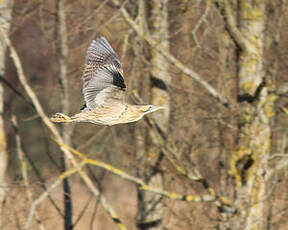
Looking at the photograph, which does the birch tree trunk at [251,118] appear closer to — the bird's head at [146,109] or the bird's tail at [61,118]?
the bird's head at [146,109]

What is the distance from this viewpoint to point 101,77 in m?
4.22

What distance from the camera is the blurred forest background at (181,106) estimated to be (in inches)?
218

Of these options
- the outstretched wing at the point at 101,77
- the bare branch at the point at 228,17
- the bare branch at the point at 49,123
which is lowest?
the bare branch at the point at 49,123

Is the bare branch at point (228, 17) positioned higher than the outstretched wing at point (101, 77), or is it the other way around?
the bare branch at point (228, 17)

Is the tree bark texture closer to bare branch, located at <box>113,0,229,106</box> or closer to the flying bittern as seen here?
bare branch, located at <box>113,0,229,106</box>

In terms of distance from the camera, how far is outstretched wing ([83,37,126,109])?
4.01 m

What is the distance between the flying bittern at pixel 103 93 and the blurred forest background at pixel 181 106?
1.14 m

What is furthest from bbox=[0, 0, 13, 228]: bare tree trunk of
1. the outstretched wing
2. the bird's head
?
the bird's head

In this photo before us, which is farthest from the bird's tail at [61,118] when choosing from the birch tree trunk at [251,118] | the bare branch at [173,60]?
the birch tree trunk at [251,118]

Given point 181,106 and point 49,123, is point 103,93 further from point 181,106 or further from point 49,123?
point 181,106

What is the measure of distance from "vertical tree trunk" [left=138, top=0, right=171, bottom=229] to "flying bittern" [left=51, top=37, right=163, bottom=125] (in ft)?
6.15

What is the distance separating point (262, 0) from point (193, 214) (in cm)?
263

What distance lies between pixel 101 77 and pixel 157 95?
8.16ft

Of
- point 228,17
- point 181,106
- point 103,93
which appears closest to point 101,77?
point 103,93
